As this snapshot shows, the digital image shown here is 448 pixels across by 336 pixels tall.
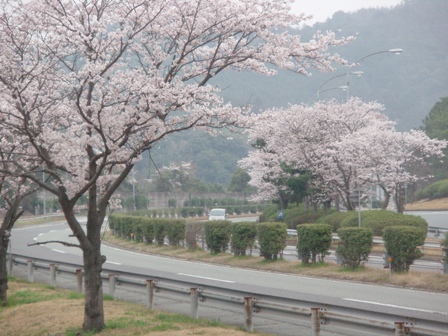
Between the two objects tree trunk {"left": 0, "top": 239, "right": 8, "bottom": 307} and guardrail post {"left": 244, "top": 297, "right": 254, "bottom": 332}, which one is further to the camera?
tree trunk {"left": 0, "top": 239, "right": 8, "bottom": 307}

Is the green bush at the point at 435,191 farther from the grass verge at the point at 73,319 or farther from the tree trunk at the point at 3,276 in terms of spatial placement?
the tree trunk at the point at 3,276

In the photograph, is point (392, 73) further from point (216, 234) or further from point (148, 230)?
point (216, 234)

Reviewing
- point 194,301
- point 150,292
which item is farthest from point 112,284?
point 194,301

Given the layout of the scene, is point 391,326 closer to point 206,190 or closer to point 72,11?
point 72,11

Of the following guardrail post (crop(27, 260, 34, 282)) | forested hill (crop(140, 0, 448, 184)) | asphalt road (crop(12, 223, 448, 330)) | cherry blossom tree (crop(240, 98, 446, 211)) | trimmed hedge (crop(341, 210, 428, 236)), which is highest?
forested hill (crop(140, 0, 448, 184))

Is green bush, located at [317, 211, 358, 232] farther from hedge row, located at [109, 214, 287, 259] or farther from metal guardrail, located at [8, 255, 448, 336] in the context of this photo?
metal guardrail, located at [8, 255, 448, 336]

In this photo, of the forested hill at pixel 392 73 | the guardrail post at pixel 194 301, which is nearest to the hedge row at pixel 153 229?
the guardrail post at pixel 194 301

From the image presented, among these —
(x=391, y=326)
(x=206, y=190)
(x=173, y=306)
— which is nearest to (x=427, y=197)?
(x=206, y=190)

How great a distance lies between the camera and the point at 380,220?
30.3m

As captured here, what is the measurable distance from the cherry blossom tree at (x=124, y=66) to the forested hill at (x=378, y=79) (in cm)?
8399

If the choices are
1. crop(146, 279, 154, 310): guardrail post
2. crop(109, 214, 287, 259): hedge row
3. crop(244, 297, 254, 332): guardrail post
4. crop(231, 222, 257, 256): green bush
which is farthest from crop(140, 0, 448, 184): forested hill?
crop(244, 297, 254, 332): guardrail post

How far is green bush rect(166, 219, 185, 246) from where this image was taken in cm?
3397

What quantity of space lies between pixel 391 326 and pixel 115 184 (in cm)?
537

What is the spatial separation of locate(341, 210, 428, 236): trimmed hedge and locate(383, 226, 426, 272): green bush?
27.9 ft
